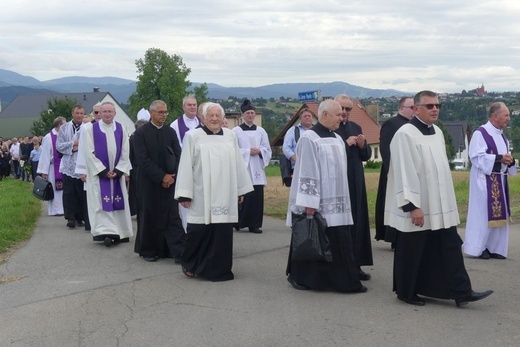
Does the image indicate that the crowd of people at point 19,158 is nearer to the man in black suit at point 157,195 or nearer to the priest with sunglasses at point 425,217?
the man in black suit at point 157,195

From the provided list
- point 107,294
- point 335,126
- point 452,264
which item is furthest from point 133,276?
point 452,264

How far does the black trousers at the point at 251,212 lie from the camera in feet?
39.9

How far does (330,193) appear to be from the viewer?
25.2 ft

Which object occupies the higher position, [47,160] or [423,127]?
[423,127]

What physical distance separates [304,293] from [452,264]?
5.07 feet

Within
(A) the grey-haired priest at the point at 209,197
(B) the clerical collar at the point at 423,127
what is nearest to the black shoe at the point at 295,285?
(A) the grey-haired priest at the point at 209,197

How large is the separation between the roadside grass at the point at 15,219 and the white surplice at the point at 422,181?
5.62 metres

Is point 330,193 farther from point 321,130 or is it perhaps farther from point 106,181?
point 106,181

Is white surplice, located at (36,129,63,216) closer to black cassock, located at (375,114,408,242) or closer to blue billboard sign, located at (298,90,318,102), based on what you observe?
blue billboard sign, located at (298,90,318,102)

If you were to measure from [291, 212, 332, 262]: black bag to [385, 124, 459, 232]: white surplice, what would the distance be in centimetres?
76

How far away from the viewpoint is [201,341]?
20.0 feet

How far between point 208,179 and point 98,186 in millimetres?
3125

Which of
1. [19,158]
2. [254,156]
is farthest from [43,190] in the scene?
[19,158]

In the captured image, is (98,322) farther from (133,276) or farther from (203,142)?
(203,142)
